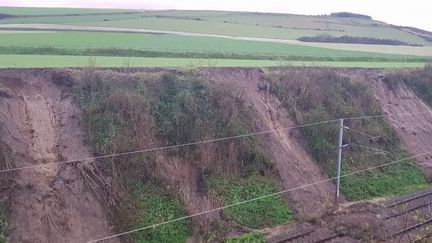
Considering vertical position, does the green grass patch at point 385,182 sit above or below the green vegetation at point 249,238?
above

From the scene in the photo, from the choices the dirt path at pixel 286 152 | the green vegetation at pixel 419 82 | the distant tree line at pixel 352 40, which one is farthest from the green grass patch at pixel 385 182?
the distant tree line at pixel 352 40

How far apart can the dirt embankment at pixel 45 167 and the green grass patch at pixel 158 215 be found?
1.29 meters

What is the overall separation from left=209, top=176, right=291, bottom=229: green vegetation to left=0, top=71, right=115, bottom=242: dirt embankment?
15.7 feet

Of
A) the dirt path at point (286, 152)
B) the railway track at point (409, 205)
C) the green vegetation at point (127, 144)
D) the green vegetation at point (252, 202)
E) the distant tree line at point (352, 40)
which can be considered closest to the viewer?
the green vegetation at point (127, 144)

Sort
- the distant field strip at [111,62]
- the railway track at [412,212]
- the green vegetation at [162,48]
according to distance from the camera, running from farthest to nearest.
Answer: the green vegetation at [162,48]
the distant field strip at [111,62]
the railway track at [412,212]

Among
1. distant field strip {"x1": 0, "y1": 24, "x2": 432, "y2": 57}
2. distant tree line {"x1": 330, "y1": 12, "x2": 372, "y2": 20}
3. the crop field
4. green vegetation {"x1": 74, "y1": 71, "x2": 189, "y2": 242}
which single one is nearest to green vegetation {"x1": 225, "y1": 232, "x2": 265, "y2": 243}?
green vegetation {"x1": 74, "y1": 71, "x2": 189, "y2": 242}

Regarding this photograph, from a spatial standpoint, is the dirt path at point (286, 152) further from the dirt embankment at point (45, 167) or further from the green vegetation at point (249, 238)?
the dirt embankment at point (45, 167)

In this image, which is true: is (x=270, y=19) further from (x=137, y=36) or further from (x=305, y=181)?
(x=305, y=181)

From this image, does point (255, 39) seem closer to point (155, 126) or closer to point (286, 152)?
point (286, 152)

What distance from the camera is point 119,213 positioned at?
1769cm

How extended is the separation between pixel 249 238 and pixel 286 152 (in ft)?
18.3

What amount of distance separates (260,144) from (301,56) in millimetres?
12936

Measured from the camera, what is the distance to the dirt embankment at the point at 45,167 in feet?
54.5

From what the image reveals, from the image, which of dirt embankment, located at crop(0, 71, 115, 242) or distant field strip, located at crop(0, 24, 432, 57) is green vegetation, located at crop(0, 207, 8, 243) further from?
distant field strip, located at crop(0, 24, 432, 57)
